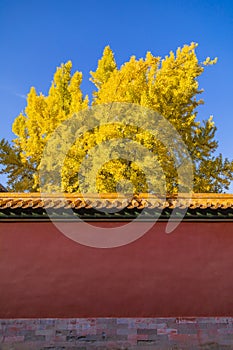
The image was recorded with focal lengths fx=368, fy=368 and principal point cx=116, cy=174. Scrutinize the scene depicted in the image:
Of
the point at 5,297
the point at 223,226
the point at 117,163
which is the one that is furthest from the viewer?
the point at 117,163

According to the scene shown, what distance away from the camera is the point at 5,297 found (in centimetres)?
703

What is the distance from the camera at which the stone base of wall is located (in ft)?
21.8

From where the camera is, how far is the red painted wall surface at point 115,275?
7.05 m

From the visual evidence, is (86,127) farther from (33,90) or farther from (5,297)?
(5,297)

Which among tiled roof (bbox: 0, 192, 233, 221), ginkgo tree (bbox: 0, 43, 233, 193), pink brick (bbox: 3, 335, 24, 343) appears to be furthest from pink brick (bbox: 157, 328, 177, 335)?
ginkgo tree (bbox: 0, 43, 233, 193)

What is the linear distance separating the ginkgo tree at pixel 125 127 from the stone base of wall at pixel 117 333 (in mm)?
7137

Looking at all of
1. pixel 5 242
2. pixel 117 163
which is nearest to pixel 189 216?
pixel 5 242

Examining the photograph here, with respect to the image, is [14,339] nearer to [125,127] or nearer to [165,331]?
[165,331]

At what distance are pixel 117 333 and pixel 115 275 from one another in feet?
3.43

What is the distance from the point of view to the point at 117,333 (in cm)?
684

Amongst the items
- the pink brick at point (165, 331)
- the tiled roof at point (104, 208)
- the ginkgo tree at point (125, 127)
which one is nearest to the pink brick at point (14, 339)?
the tiled roof at point (104, 208)

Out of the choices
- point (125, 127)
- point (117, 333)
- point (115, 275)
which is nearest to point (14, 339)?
point (117, 333)

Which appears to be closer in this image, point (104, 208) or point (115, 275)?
point (104, 208)

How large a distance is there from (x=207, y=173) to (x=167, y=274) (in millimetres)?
8661
